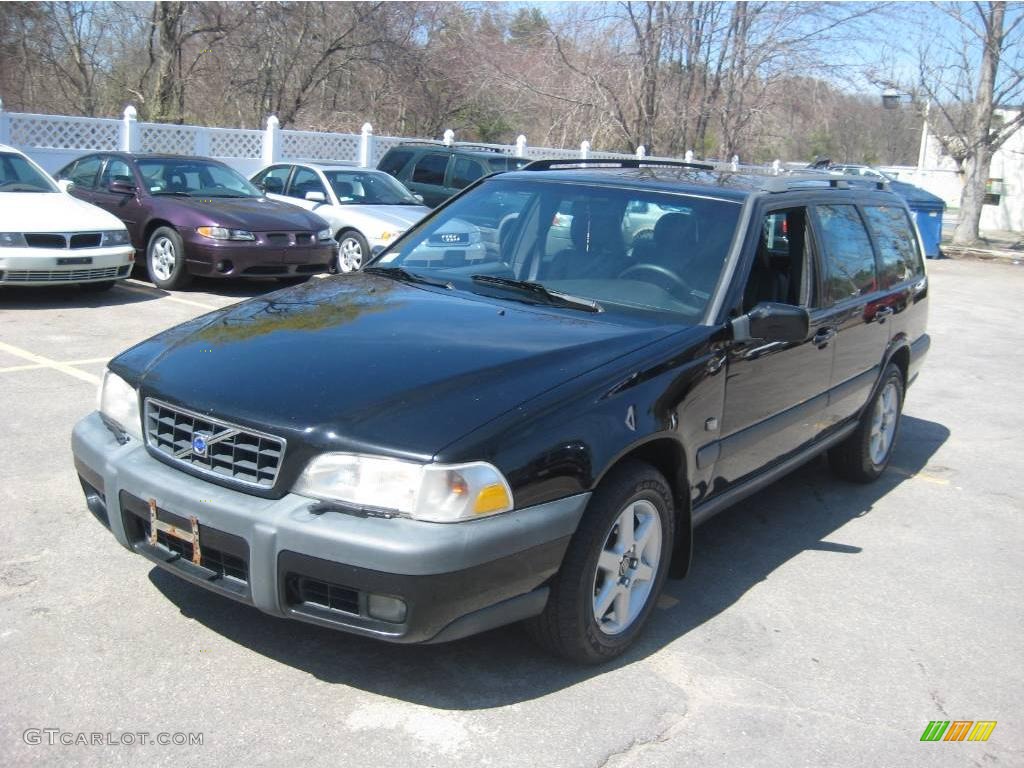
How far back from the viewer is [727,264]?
14.0 feet

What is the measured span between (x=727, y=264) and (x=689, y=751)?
6.62 ft

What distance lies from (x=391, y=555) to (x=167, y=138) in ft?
53.7

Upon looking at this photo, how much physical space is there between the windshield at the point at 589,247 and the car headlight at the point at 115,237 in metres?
6.09

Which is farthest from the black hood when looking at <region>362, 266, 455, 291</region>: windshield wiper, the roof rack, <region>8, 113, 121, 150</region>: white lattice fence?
the roof rack

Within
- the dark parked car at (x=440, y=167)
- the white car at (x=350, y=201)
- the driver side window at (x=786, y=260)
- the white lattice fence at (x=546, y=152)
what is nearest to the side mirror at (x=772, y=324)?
the driver side window at (x=786, y=260)

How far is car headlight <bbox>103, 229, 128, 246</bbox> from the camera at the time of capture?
32.8 feet

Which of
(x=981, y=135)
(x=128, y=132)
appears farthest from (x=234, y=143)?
(x=981, y=135)

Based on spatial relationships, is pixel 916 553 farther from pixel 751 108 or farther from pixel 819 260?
pixel 751 108

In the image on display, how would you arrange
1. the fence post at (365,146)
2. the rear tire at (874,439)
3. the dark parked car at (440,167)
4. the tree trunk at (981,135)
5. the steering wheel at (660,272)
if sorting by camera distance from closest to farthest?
1. the steering wheel at (660,272)
2. the rear tire at (874,439)
3. the dark parked car at (440,167)
4. the fence post at (365,146)
5. the tree trunk at (981,135)

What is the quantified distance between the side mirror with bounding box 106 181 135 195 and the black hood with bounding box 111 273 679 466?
7972mm

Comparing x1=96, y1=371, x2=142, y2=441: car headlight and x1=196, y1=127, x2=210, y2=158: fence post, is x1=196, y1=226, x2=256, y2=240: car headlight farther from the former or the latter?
x1=196, y1=127, x2=210, y2=158: fence post

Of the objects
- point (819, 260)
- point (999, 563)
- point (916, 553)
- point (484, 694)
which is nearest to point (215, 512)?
point (484, 694)

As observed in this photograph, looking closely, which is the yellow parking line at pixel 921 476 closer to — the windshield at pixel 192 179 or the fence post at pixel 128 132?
the windshield at pixel 192 179

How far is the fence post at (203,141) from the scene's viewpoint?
59.0ft
